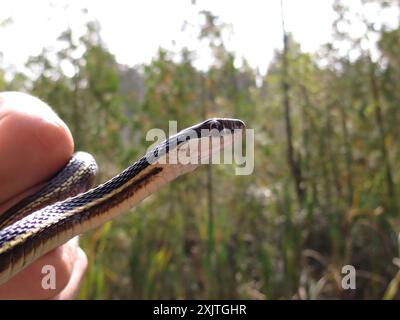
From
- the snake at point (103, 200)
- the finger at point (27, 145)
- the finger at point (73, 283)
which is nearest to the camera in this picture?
the snake at point (103, 200)

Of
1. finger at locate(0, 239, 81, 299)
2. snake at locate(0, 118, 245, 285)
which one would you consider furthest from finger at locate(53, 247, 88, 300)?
snake at locate(0, 118, 245, 285)

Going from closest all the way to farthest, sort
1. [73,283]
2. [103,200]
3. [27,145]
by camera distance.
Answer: [103,200] → [27,145] → [73,283]

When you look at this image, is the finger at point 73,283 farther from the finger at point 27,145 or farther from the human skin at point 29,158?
the finger at point 27,145

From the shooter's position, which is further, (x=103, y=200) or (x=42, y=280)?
(x=42, y=280)

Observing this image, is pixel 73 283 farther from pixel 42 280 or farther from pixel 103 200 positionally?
pixel 103 200

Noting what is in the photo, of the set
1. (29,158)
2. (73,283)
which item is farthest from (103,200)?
(73,283)

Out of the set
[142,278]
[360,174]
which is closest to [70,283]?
[142,278]

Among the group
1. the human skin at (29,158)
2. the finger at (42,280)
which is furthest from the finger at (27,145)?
the finger at (42,280)
